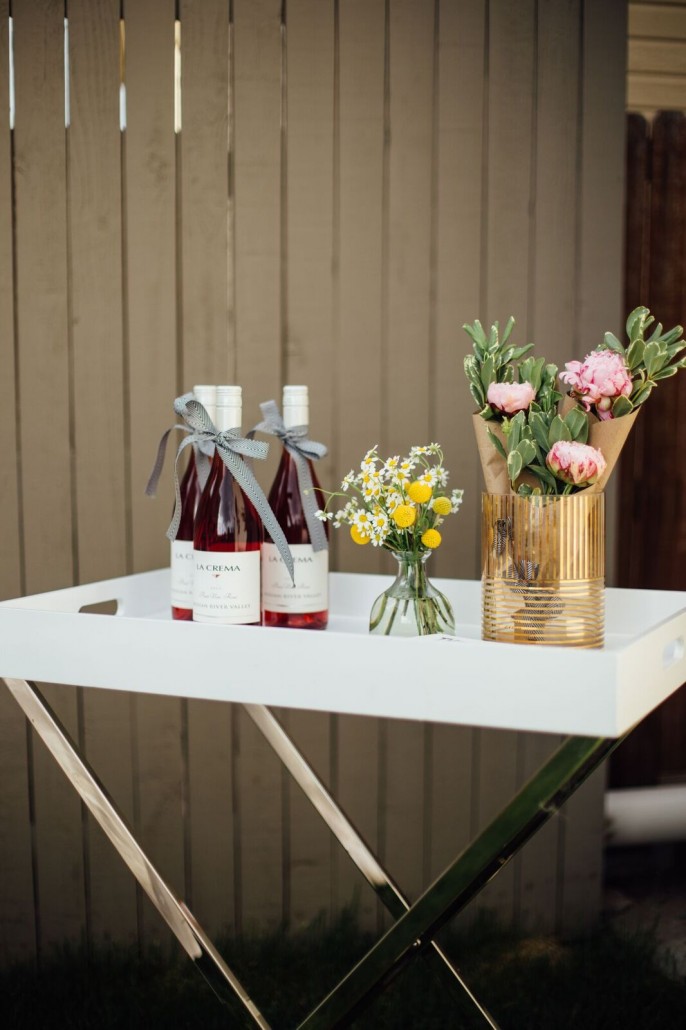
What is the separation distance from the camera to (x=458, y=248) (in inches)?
97.3

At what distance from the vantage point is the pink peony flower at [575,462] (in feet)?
4.30

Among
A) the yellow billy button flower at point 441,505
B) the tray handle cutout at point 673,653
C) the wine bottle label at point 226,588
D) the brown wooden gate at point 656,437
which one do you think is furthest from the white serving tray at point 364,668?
the brown wooden gate at point 656,437

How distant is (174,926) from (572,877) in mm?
1488

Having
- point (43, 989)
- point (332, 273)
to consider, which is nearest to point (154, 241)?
point (332, 273)

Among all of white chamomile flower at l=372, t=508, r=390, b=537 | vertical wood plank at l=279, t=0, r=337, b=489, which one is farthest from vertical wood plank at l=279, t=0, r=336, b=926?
white chamomile flower at l=372, t=508, r=390, b=537

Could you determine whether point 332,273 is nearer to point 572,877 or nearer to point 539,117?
point 539,117

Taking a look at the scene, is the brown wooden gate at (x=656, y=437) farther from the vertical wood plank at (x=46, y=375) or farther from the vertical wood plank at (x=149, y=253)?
the vertical wood plank at (x=46, y=375)

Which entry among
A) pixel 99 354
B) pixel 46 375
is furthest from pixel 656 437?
pixel 46 375

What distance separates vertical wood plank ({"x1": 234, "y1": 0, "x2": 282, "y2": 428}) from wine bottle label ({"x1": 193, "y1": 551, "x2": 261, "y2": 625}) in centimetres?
92

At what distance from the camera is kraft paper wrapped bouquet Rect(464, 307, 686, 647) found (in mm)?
1334

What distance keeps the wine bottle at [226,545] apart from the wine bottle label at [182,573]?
0.10 feet

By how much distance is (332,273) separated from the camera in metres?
2.43

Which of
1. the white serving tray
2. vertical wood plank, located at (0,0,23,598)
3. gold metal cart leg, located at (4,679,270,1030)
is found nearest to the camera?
the white serving tray

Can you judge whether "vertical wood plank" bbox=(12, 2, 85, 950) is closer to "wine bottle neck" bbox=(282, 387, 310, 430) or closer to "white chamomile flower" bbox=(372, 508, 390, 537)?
Answer: "wine bottle neck" bbox=(282, 387, 310, 430)
